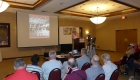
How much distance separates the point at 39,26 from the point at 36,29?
298 millimetres

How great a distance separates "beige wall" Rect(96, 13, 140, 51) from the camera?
9.57 meters

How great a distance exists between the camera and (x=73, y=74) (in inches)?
77.2

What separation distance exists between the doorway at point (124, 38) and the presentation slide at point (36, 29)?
212 inches

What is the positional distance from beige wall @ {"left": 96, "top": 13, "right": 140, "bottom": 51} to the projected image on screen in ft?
17.9

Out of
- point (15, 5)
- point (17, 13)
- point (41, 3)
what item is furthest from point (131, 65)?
point (17, 13)

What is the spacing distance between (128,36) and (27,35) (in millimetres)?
7703

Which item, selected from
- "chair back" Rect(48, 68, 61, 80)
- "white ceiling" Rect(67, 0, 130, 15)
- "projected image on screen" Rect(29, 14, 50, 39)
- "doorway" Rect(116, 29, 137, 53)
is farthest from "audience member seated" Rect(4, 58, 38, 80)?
"doorway" Rect(116, 29, 137, 53)

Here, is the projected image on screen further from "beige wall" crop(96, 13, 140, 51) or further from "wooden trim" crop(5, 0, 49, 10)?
"beige wall" crop(96, 13, 140, 51)

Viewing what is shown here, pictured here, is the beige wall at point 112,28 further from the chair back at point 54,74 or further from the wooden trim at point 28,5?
the chair back at point 54,74

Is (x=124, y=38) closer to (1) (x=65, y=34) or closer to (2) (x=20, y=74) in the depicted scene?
(1) (x=65, y=34)

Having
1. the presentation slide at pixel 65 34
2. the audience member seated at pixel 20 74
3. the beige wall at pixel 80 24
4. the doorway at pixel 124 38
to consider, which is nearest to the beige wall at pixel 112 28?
the doorway at pixel 124 38

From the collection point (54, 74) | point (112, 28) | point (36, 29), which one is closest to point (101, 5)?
point (36, 29)

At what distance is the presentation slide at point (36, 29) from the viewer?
26.2ft

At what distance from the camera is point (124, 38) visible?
1038cm
